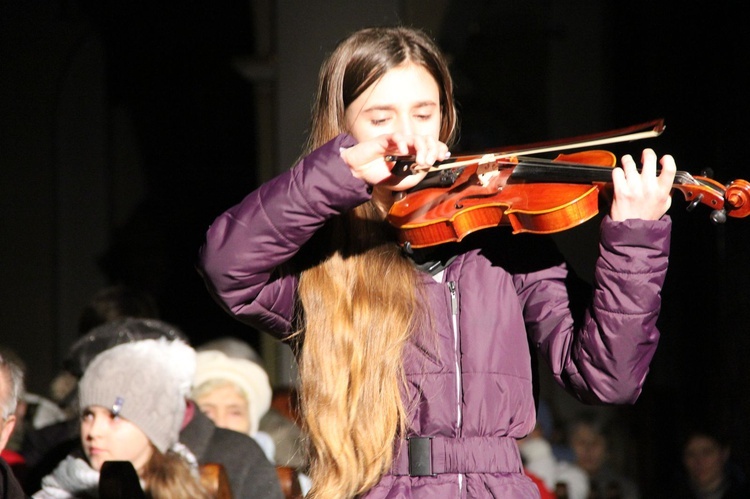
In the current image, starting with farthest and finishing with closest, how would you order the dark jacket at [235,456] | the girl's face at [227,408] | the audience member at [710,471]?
the girl's face at [227,408], the audience member at [710,471], the dark jacket at [235,456]

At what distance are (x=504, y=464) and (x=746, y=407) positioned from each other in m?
2.54

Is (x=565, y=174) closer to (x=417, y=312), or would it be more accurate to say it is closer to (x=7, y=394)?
(x=417, y=312)

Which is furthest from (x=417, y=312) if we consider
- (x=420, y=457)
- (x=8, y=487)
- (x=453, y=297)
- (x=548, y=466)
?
(x=548, y=466)

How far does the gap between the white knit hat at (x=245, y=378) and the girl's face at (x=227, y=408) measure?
0.09 feet

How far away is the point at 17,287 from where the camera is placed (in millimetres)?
8352

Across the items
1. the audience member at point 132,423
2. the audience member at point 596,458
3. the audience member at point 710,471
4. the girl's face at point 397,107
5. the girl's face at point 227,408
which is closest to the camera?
the girl's face at point 397,107

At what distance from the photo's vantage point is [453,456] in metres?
2.07

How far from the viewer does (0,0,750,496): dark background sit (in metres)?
5.02

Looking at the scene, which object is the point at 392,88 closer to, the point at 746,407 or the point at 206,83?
the point at 746,407

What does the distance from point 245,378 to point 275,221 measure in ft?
8.38

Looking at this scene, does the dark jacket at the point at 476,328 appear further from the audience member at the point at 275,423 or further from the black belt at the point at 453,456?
the audience member at the point at 275,423

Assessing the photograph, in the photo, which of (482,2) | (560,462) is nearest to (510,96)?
(482,2)

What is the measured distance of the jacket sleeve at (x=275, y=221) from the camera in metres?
2.09

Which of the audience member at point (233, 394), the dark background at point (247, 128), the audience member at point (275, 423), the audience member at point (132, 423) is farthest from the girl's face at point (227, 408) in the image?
the dark background at point (247, 128)
